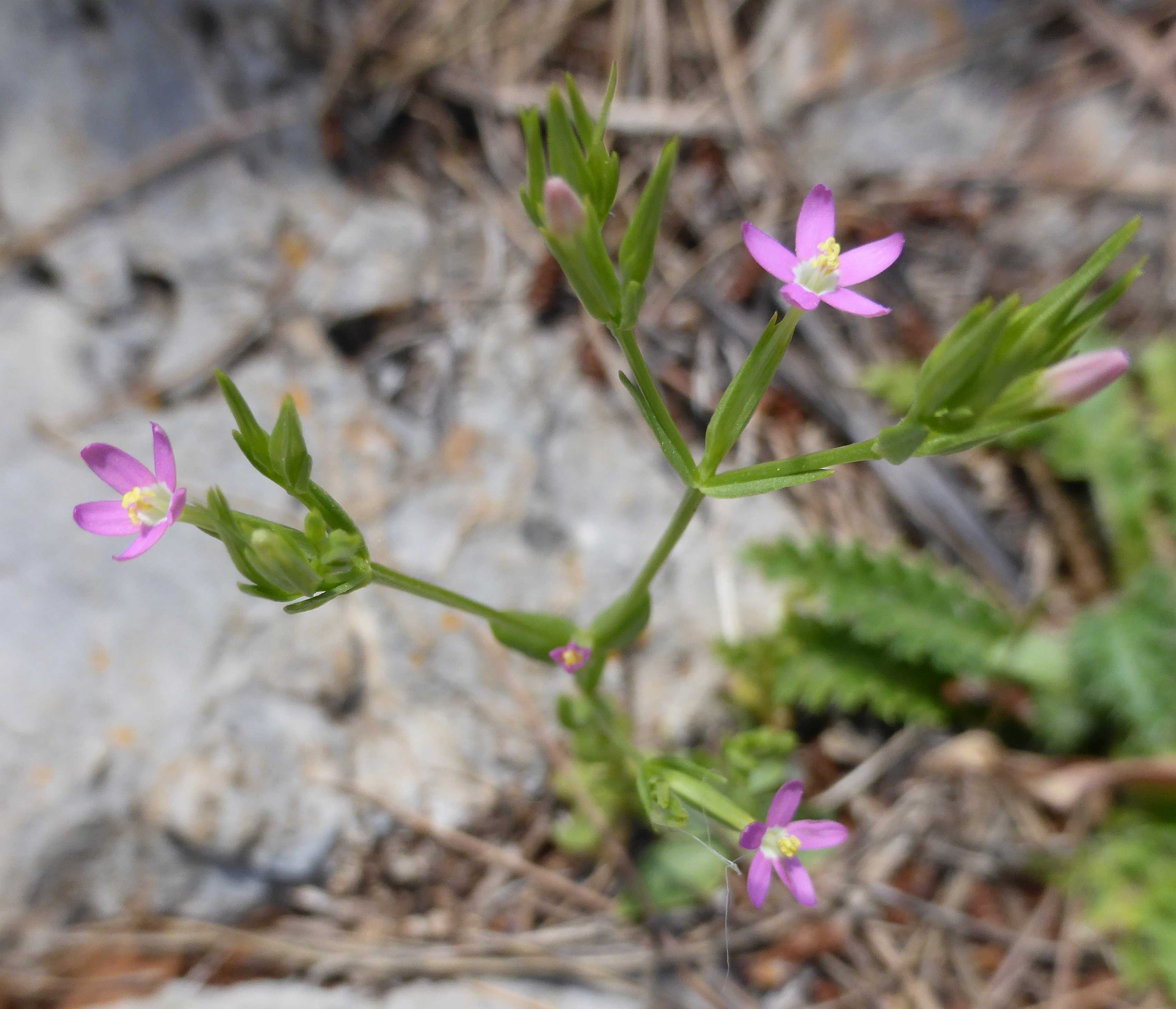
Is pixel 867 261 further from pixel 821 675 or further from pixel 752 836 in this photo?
pixel 821 675

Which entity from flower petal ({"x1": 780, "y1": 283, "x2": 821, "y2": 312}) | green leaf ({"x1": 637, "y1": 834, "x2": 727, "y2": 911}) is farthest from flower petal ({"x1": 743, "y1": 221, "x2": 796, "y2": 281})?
green leaf ({"x1": 637, "y1": 834, "x2": 727, "y2": 911})

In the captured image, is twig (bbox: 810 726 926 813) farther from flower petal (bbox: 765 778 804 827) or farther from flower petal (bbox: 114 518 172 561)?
flower petal (bbox: 114 518 172 561)

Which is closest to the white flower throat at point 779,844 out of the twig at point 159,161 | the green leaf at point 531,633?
the green leaf at point 531,633

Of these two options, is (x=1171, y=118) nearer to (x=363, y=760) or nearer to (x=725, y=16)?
(x=725, y=16)

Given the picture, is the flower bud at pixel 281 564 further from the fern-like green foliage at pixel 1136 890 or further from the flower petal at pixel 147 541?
the fern-like green foliage at pixel 1136 890

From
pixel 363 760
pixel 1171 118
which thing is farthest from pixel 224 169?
pixel 1171 118
